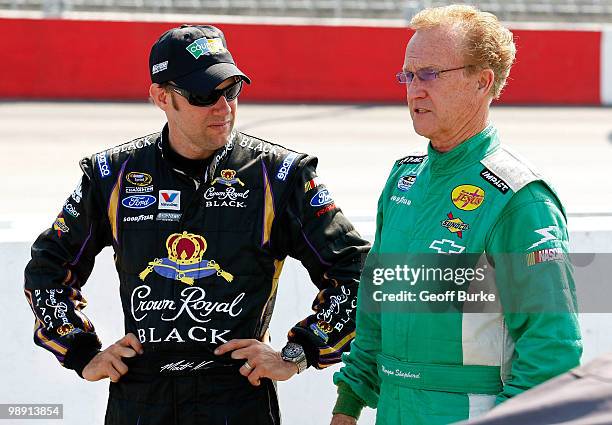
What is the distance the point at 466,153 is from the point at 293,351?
948mm

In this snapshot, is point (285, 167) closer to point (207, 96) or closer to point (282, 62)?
point (207, 96)

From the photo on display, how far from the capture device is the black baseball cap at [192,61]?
11.2ft

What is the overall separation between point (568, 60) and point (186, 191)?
1457cm

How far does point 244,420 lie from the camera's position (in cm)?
337

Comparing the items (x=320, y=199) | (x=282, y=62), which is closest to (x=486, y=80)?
(x=320, y=199)

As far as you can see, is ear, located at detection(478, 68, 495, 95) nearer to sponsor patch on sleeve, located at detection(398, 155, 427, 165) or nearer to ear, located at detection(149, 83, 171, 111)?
sponsor patch on sleeve, located at detection(398, 155, 427, 165)

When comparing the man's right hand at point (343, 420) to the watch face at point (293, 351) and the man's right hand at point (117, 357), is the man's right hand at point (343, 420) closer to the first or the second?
the watch face at point (293, 351)

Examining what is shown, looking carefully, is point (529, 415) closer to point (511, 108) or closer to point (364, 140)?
point (364, 140)

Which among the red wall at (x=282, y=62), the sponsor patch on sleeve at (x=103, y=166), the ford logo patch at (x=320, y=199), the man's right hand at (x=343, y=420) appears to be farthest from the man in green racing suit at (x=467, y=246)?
the red wall at (x=282, y=62)

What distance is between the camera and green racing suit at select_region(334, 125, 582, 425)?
2645 millimetres

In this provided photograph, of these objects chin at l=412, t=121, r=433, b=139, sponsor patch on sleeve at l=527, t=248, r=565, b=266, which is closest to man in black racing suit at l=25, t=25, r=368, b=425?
chin at l=412, t=121, r=433, b=139

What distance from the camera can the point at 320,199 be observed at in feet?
11.3

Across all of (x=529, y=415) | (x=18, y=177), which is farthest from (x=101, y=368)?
(x=18, y=177)

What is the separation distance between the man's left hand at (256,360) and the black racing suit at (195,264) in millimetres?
43
